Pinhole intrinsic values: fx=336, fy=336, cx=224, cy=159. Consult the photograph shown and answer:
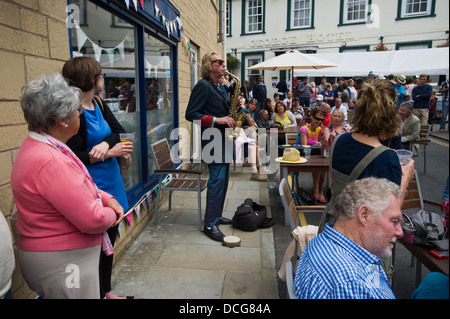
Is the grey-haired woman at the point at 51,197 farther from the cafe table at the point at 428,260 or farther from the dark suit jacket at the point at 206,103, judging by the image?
the dark suit jacket at the point at 206,103

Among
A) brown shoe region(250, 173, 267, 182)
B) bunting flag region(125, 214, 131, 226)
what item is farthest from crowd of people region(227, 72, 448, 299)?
brown shoe region(250, 173, 267, 182)

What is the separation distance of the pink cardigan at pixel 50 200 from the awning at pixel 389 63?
11.3 m

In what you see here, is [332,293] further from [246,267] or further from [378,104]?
[246,267]

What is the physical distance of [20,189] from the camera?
1407 mm

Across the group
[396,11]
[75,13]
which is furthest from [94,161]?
[396,11]

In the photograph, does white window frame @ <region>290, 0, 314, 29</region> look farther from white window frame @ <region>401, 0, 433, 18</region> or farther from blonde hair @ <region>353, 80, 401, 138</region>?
blonde hair @ <region>353, 80, 401, 138</region>

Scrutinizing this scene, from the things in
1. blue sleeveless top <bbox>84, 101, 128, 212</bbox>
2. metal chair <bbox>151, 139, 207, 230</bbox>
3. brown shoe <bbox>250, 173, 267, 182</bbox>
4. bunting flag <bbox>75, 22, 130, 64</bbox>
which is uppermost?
bunting flag <bbox>75, 22, 130, 64</bbox>

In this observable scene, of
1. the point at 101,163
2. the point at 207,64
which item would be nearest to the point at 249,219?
the point at 207,64

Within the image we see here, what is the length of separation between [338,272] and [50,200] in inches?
47.7

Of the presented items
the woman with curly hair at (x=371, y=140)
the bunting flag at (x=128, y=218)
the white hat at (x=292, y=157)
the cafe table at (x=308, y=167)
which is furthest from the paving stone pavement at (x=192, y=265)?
the woman with curly hair at (x=371, y=140)

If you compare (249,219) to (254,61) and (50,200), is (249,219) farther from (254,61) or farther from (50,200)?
(254,61)

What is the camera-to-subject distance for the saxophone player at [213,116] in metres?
3.59

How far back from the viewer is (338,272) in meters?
1.35

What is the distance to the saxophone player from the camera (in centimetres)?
359
